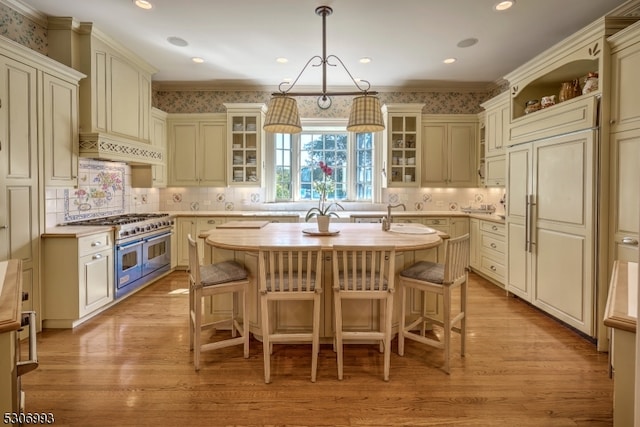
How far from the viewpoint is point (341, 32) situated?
11.8 feet

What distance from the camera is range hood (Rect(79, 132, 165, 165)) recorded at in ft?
11.0

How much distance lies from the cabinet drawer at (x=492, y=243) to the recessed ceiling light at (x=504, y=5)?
98.6 inches

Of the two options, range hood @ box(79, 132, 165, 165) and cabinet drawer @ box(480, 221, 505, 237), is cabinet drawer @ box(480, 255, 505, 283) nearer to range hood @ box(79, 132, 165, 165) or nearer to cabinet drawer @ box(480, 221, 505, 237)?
cabinet drawer @ box(480, 221, 505, 237)

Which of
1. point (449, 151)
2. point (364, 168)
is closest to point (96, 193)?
point (364, 168)

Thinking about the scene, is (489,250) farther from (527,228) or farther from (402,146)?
(402,146)

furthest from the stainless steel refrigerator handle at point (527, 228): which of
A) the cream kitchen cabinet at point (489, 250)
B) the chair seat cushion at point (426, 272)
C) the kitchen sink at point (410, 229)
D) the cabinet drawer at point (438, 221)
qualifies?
the cabinet drawer at point (438, 221)

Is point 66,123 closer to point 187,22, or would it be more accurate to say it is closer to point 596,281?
point 187,22

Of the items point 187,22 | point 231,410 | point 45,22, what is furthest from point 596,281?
point 45,22

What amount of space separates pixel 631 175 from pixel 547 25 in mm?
1932

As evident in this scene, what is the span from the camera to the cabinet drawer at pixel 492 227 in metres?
4.16

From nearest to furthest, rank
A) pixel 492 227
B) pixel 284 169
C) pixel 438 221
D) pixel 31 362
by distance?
pixel 31 362 < pixel 492 227 < pixel 438 221 < pixel 284 169

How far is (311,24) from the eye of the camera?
134 inches

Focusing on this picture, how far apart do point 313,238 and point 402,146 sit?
3206 millimetres

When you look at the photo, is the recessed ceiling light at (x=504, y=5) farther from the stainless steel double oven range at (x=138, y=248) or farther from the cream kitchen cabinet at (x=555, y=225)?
the stainless steel double oven range at (x=138, y=248)
